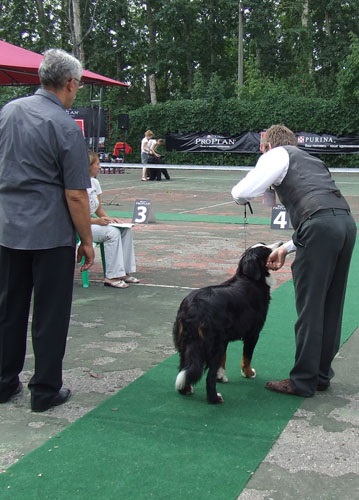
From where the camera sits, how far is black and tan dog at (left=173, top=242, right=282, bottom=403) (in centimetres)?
381

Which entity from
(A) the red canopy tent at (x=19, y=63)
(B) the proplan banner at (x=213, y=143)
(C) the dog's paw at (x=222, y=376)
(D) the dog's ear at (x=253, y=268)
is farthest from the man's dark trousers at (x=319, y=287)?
(B) the proplan banner at (x=213, y=143)

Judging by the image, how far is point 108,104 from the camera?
3619 cm

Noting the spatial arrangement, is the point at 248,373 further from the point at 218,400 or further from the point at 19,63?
the point at 19,63

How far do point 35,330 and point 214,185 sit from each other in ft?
64.2

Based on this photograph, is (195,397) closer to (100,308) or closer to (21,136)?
(21,136)

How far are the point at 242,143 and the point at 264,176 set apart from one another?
29105 millimetres

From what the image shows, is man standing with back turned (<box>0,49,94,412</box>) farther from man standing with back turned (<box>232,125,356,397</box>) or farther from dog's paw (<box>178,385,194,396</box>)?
man standing with back turned (<box>232,125,356,397</box>)

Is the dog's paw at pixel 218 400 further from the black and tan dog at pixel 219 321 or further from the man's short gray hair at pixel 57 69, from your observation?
the man's short gray hair at pixel 57 69

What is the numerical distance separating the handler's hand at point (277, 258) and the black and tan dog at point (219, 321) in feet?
0.21

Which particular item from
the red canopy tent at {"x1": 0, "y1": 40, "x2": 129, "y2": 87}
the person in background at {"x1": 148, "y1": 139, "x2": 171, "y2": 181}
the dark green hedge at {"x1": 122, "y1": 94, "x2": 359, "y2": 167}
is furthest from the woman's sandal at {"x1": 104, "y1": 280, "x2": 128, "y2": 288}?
the dark green hedge at {"x1": 122, "y1": 94, "x2": 359, "y2": 167}

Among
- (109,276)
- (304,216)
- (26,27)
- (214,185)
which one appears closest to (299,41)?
(26,27)

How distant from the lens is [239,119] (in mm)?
32562

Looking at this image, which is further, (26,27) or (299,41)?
(26,27)

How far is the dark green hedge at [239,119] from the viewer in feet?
101
